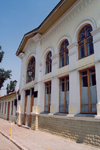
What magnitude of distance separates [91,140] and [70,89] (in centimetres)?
282

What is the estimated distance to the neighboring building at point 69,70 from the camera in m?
6.88

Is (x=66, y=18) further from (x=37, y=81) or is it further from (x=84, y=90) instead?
(x=37, y=81)

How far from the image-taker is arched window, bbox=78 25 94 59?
7.53 meters

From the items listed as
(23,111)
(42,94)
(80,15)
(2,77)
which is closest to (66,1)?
(80,15)

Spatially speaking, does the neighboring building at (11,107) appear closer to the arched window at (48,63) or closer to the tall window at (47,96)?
the tall window at (47,96)

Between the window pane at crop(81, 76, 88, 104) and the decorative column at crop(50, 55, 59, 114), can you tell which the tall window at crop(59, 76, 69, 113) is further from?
the window pane at crop(81, 76, 88, 104)

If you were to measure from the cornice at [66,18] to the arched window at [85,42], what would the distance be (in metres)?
1.27

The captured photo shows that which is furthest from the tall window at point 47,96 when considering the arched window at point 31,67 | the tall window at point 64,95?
the arched window at point 31,67

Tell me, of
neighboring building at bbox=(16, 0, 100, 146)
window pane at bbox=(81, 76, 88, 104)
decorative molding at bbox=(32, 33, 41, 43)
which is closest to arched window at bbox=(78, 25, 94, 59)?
neighboring building at bbox=(16, 0, 100, 146)

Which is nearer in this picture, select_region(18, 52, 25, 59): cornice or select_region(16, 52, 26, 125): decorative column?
select_region(16, 52, 26, 125): decorative column

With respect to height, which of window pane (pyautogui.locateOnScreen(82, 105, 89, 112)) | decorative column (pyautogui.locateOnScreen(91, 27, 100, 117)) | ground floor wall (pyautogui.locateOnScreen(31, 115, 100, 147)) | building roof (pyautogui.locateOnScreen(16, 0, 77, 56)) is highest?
building roof (pyautogui.locateOnScreen(16, 0, 77, 56))

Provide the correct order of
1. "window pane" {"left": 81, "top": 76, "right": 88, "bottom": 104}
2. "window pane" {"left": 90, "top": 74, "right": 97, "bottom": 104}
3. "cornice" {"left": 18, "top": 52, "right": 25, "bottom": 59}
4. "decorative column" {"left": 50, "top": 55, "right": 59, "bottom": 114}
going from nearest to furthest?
"window pane" {"left": 90, "top": 74, "right": 97, "bottom": 104}, "window pane" {"left": 81, "top": 76, "right": 88, "bottom": 104}, "decorative column" {"left": 50, "top": 55, "right": 59, "bottom": 114}, "cornice" {"left": 18, "top": 52, "right": 25, "bottom": 59}

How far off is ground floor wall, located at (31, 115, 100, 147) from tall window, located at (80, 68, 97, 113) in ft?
2.06

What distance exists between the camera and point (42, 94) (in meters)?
10.9
